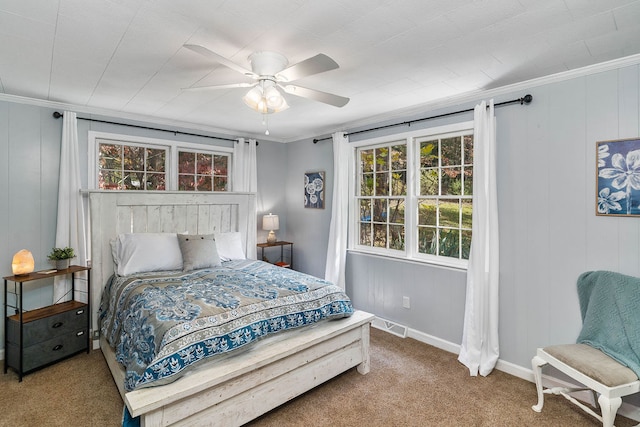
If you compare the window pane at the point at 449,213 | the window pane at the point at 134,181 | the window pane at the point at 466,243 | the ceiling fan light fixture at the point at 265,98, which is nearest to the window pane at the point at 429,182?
the window pane at the point at 449,213

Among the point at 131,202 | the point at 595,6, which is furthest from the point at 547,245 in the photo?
the point at 131,202

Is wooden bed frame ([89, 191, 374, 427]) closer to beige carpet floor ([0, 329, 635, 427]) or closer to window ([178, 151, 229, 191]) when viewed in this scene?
beige carpet floor ([0, 329, 635, 427])

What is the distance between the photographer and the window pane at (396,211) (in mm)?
3805

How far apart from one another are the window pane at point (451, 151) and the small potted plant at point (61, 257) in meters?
3.73

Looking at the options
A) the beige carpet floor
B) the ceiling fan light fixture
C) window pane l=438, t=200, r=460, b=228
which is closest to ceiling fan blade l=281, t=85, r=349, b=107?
the ceiling fan light fixture

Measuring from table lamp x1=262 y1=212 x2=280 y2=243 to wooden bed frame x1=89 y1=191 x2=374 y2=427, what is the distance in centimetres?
83

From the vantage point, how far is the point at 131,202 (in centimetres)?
360

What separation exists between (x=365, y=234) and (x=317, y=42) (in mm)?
2615

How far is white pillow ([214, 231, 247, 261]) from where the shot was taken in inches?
153

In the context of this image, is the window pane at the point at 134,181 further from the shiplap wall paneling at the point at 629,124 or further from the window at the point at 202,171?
the shiplap wall paneling at the point at 629,124

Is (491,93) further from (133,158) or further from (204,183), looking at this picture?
(133,158)

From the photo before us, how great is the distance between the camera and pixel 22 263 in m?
2.89

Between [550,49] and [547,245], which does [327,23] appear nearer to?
[550,49]

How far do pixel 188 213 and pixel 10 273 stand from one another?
1.68 meters
